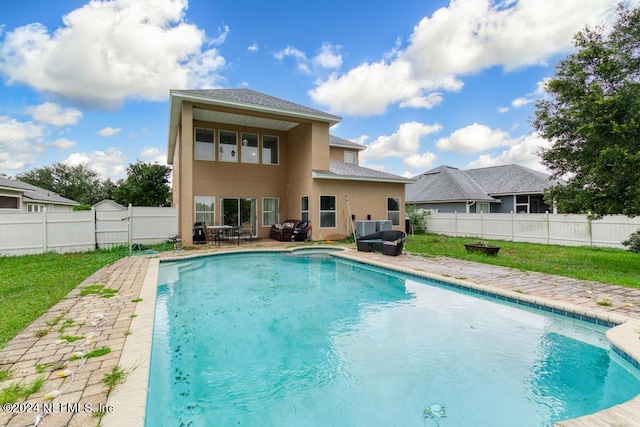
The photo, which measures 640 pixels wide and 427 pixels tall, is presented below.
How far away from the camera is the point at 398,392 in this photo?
11.1 feet

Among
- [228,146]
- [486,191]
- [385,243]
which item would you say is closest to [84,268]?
[228,146]

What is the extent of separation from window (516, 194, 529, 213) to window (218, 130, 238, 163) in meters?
20.3

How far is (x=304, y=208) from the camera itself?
14.8 metres

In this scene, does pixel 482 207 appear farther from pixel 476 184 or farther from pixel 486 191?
pixel 476 184

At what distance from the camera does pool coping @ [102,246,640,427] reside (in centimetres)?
230

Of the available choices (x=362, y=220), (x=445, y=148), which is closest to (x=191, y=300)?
(x=362, y=220)

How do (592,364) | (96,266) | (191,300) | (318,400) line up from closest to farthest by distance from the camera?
(318,400)
(592,364)
(191,300)
(96,266)

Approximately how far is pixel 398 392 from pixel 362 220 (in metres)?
12.2

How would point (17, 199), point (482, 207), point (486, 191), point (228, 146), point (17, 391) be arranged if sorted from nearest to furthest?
point (17, 391)
point (228, 146)
point (17, 199)
point (482, 207)
point (486, 191)

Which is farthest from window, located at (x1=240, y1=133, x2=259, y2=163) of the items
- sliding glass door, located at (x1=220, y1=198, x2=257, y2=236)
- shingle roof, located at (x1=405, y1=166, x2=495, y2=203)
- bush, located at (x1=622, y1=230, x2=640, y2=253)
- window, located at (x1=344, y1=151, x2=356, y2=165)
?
bush, located at (x1=622, y1=230, x2=640, y2=253)

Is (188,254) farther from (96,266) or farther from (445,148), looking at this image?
(445,148)

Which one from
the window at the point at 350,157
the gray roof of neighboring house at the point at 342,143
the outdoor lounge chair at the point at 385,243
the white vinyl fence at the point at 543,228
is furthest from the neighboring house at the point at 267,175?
the window at the point at 350,157

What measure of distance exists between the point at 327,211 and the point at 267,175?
13.0 ft

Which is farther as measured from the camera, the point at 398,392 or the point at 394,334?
the point at 394,334
